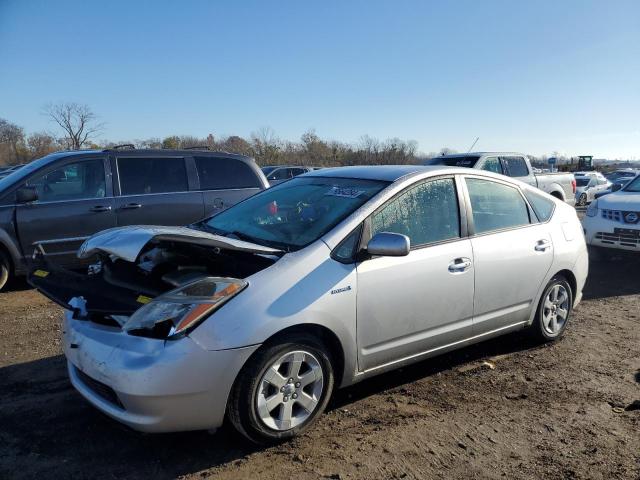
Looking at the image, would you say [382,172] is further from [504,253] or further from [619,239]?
[619,239]

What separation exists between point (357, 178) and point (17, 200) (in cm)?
467

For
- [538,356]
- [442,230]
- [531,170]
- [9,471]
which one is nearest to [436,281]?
[442,230]

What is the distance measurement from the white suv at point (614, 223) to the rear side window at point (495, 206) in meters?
4.29

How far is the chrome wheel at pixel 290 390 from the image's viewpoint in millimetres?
2994

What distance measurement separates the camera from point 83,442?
122 inches

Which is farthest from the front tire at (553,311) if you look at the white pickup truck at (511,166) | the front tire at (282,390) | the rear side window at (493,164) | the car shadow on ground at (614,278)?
the rear side window at (493,164)

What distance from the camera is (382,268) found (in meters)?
3.46

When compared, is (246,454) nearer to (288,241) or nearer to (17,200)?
(288,241)

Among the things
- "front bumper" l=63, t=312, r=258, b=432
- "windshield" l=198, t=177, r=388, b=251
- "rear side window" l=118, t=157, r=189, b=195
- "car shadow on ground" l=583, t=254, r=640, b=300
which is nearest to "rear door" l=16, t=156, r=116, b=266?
"rear side window" l=118, t=157, r=189, b=195

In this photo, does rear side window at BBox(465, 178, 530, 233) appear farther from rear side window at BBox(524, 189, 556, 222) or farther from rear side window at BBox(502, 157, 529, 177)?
rear side window at BBox(502, 157, 529, 177)

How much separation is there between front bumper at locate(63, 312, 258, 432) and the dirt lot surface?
30cm

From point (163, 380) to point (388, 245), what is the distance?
152 cm

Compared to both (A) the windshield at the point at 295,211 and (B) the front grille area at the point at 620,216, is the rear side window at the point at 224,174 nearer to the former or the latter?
(A) the windshield at the point at 295,211

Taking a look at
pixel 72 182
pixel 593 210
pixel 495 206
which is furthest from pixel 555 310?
pixel 72 182
